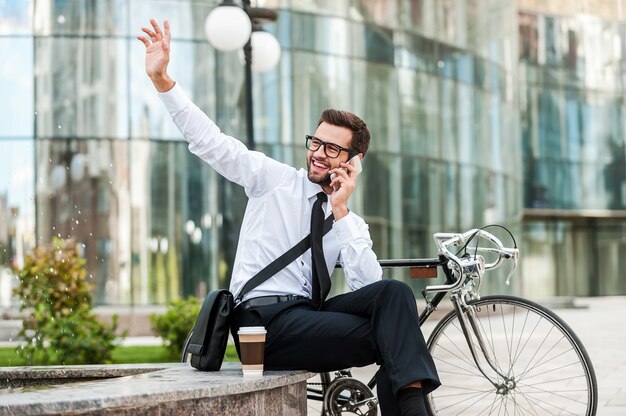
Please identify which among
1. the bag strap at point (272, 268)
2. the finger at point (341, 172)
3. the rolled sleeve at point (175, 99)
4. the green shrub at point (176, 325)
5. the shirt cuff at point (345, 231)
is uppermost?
the rolled sleeve at point (175, 99)

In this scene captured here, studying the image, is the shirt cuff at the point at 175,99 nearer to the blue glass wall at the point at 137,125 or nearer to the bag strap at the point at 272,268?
the bag strap at the point at 272,268

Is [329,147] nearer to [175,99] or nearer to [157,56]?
[175,99]

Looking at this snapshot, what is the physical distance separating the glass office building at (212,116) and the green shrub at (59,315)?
159 inches

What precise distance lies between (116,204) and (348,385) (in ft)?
50.4

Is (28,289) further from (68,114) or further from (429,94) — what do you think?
(429,94)

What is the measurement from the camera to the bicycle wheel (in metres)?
4.55

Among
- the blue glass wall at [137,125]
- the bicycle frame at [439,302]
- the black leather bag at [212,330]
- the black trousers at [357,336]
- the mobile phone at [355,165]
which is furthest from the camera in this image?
the blue glass wall at [137,125]

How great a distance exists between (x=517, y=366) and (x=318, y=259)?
1132 millimetres

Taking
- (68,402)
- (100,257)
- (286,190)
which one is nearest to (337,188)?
(286,190)

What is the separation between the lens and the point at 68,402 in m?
3.19

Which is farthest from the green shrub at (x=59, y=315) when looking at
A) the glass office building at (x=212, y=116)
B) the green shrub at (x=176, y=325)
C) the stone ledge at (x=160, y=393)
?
the stone ledge at (x=160, y=393)

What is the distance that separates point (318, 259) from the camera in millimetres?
4387

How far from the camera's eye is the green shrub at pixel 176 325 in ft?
38.9

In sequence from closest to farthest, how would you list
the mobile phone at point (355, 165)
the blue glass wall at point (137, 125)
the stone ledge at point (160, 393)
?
the stone ledge at point (160, 393) < the mobile phone at point (355, 165) < the blue glass wall at point (137, 125)
